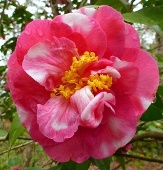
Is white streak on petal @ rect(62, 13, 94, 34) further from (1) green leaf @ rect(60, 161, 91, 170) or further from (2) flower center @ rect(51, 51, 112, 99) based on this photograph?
(1) green leaf @ rect(60, 161, 91, 170)

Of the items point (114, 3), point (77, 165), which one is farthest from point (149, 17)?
point (77, 165)

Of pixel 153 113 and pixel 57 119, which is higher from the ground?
pixel 57 119

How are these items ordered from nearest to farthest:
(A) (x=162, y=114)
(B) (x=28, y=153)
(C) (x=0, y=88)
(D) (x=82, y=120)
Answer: (D) (x=82, y=120) → (A) (x=162, y=114) → (B) (x=28, y=153) → (C) (x=0, y=88)

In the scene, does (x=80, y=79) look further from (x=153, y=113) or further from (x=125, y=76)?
(x=153, y=113)

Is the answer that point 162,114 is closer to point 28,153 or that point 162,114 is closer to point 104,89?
point 104,89

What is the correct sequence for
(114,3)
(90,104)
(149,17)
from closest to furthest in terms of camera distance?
(90,104), (149,17), (114,3)

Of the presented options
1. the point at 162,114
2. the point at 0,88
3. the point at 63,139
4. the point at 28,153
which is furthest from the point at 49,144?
the point at 0,88

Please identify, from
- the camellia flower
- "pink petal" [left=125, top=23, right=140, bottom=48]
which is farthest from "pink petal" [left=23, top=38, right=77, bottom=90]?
"pink petal" [left=125, top=23, right=140, bottom=48]
